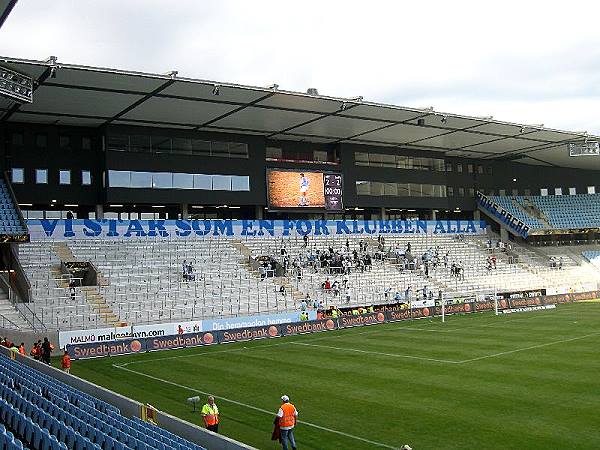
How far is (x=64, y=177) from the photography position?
49.0 meters

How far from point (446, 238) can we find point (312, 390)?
153 feet

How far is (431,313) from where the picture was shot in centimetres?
4716

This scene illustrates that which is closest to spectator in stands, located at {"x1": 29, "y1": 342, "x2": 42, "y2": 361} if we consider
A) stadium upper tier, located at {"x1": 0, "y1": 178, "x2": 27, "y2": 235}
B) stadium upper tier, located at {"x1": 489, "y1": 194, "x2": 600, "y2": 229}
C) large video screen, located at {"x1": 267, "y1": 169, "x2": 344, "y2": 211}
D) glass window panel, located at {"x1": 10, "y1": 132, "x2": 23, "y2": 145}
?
stadium upper tier, located at {"x1": 0, "y1": 178, "x2": 27, "y2": 235}

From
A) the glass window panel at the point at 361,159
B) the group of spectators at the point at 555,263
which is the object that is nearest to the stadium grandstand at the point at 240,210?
the glass window panel at the point at 361,159

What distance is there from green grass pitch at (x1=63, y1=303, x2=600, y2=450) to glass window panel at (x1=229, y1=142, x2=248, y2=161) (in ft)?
68.1

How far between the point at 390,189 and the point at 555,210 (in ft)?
75.1

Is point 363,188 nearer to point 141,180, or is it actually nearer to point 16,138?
point 141,180

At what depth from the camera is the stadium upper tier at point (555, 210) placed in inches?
2822

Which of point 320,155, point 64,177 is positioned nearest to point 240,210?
point 320,155

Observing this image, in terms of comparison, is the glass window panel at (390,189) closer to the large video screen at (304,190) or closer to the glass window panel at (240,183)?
the large video screen at (304,190)

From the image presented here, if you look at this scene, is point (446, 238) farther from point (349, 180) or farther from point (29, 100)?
point (29, 100)

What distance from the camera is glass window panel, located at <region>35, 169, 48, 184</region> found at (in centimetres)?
4793

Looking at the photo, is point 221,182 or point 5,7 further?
point 221,182

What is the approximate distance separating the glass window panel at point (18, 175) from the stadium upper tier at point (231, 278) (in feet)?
18.1
